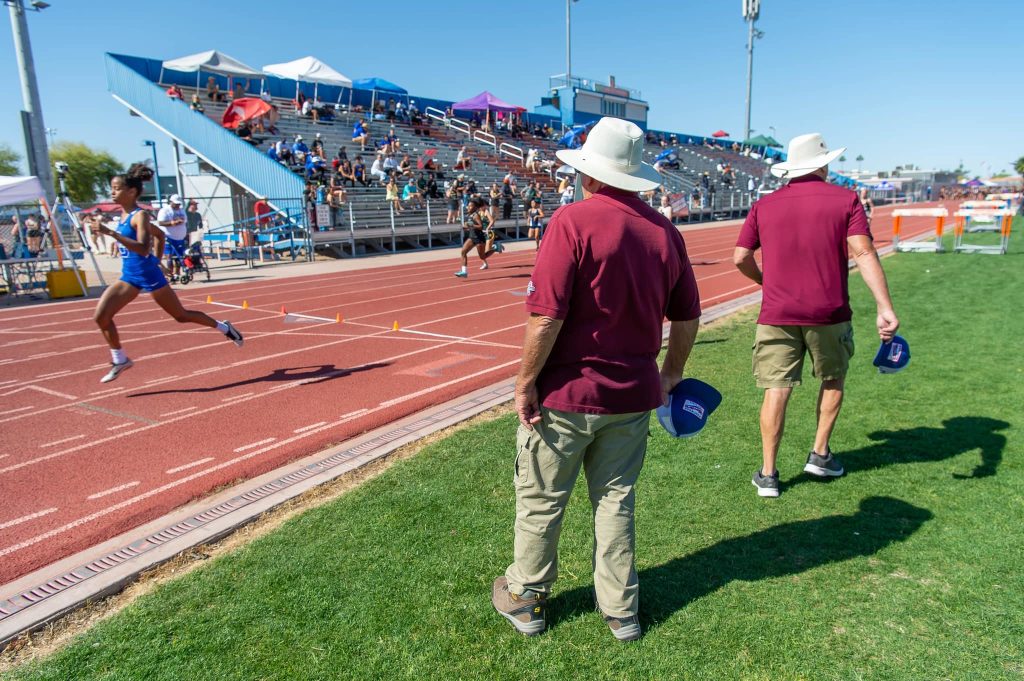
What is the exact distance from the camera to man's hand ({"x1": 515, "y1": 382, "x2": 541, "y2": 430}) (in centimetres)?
256

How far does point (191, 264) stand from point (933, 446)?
52.9 feet

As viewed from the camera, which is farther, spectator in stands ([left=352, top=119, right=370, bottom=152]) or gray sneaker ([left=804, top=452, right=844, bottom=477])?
spectator in stands ([left=352, top=119, right=370, bottom=152])

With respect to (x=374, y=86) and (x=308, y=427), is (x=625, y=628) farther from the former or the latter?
(x=374, y=86)

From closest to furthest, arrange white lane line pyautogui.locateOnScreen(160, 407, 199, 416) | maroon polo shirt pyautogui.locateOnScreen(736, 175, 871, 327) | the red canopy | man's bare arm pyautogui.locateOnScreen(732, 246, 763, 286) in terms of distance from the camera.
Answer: maroon polo shirt pyautogui.locateOnScreen(736, 175, 871, 327) → man's bare arm pyautogui.locateOnScreen(732, 246, 763, 286) → white lane line pyautogui.locateOnScreen(160, 407, 199, 416) → the red canopy

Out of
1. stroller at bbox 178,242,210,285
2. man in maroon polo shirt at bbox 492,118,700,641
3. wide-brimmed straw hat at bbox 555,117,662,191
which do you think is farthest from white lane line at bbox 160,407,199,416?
stroller at bbox 178,242,210,285

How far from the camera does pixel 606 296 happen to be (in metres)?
2.47

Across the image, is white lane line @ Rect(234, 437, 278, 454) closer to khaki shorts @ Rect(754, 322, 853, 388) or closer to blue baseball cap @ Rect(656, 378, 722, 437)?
blue baseball cap @ Rect(656, 378, 722, 437)

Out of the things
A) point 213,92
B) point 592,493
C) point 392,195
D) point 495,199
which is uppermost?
point 213,92

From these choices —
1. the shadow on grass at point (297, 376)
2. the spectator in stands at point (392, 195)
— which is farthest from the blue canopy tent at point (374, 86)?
the shadow on grass at point (297, 376)

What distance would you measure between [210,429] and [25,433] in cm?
149

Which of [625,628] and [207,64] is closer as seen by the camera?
[625,628]

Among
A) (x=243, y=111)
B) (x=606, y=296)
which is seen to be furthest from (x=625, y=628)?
(x=243, y=111)

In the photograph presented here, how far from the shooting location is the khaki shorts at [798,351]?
12.8 feet

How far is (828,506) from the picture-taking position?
378 centimetres
